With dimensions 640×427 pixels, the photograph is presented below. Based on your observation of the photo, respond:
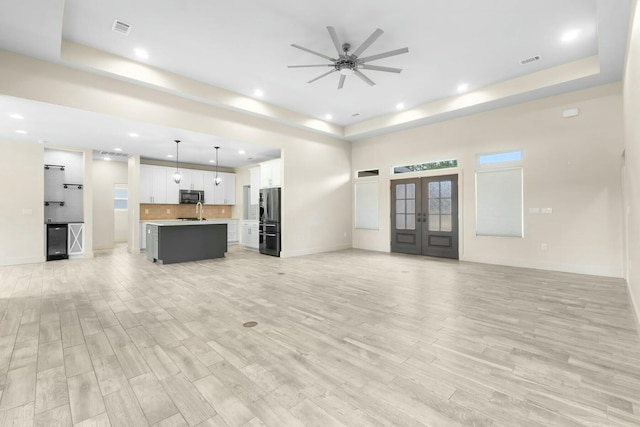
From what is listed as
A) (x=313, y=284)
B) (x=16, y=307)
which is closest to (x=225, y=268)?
(x=313, y=284)

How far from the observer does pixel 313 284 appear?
4.77 meters

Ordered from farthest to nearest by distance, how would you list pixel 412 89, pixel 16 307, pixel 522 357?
pixel 412 89 → pixel 16 307 → pixel 522 357

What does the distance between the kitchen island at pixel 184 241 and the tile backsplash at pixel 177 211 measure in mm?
2905

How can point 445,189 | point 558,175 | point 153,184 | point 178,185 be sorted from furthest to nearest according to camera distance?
point 178,185
point 153,184
point 445,189
point 558,175

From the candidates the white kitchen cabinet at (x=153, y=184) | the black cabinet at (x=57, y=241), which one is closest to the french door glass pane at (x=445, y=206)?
the white kitchen cabinet at (x=153, y=184)

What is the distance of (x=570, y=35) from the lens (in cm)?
420

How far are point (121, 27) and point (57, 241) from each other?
6.02 metres

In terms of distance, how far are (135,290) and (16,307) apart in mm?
1278

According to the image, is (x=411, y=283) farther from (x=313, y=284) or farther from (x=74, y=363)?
(x=74, y=363)

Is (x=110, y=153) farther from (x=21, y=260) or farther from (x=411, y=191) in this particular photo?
(x=411, y=191)

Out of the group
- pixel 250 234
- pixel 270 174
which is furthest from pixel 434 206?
pixel 250 234

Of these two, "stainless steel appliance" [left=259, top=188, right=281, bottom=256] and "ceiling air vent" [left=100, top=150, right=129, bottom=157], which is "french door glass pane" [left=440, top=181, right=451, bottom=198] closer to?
"stainless steel appliance" [left=259, top=188, right=281, bottom=256]

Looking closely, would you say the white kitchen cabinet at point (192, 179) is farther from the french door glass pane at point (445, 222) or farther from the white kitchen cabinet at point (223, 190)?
the french door glass pane at point (445, 222)

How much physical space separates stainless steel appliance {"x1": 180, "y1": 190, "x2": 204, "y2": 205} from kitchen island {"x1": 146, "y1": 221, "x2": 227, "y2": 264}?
296cm
